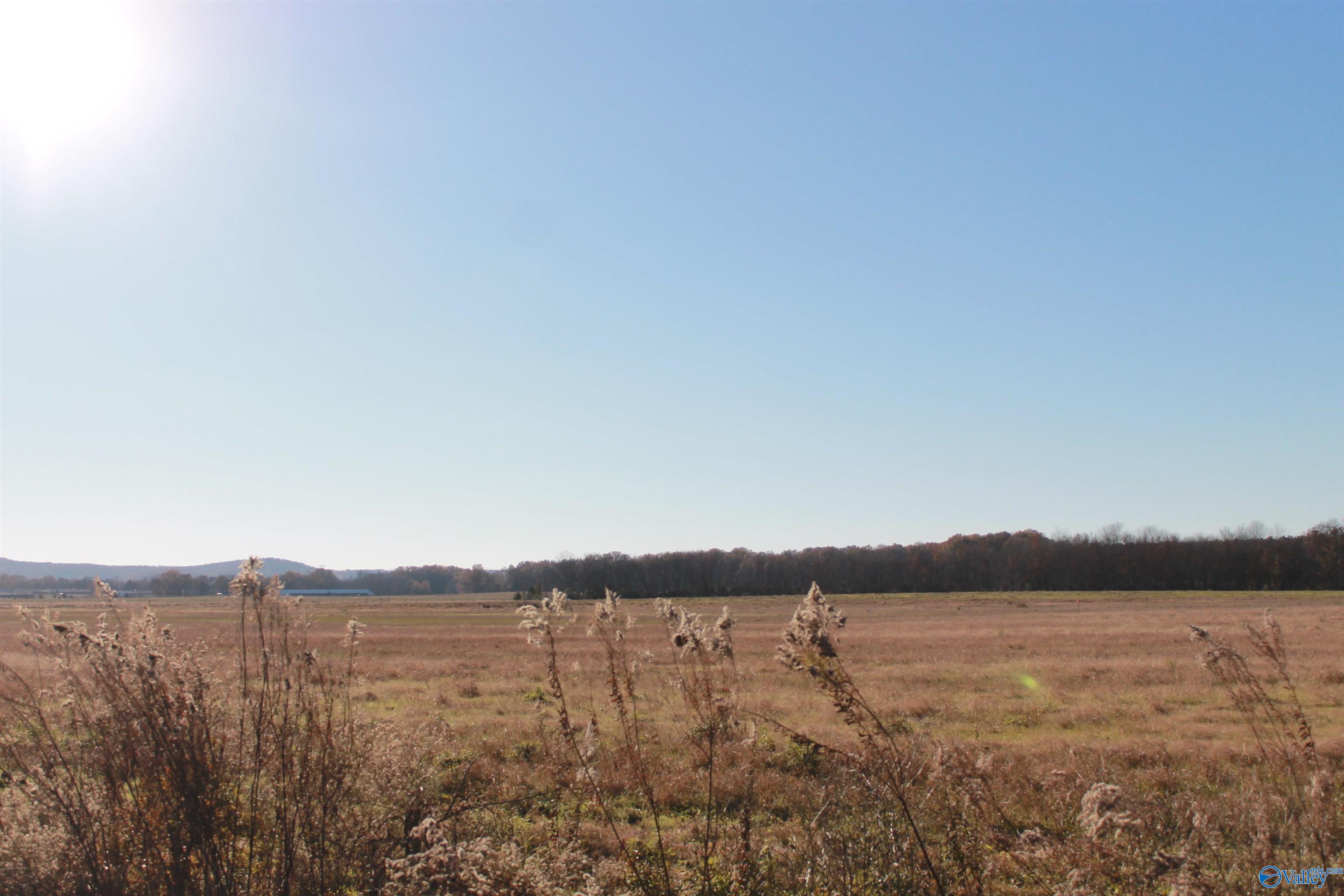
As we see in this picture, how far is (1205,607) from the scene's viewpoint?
61031 millimetres

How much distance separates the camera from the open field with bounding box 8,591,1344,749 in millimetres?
14070

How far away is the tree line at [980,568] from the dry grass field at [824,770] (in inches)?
2824

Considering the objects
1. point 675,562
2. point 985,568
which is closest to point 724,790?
point 985,568

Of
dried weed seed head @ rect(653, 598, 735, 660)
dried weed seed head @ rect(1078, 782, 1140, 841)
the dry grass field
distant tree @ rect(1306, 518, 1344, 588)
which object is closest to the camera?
dried weed seed head @ rect(1078, 782, 1140, 841)

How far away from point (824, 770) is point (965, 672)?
15.0 meters

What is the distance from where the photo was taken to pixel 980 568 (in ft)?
399

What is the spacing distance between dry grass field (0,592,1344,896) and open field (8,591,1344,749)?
0.14 metres

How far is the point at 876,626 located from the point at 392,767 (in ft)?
151

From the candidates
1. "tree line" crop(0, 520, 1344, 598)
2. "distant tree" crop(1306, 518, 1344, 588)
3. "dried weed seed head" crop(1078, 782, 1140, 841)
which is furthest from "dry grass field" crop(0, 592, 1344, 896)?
"distant tree" crop(1306, 518, 1344, 588)

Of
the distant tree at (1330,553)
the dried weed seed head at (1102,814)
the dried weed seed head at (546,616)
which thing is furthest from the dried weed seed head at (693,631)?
the distant tree at (1330,553)

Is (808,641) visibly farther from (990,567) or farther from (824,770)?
(990,567)

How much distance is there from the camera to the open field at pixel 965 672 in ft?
46.2

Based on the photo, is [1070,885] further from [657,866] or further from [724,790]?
[724,790]

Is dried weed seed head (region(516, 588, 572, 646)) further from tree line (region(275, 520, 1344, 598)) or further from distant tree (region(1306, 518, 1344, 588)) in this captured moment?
distant tree (region(1306, 518, 1344, 588))
